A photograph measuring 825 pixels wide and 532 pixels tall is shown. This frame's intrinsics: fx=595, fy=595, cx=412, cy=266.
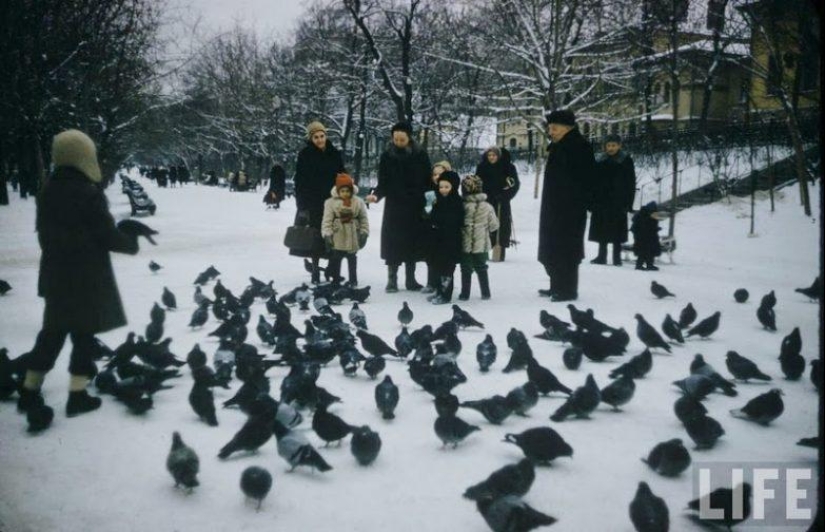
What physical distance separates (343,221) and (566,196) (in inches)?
117

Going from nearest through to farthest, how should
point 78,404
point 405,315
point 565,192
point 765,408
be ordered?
point 765,408 → point 78,404 → point 405,315 → point 565,192

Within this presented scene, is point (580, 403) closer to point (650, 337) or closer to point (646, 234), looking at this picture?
point (650, 337)

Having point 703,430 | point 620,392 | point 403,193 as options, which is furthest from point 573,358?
point 403,193

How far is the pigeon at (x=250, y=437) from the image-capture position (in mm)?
3246

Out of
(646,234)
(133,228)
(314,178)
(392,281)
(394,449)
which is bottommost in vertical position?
(394,449)

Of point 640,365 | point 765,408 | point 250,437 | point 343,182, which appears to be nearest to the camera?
point 250,437

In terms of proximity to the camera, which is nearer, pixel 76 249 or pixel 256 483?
pixel 256 483

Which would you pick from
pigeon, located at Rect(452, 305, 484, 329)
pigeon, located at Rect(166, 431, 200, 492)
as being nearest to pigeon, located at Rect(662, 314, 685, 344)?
pigeon, located at Rect(452, 305, 484, 329)

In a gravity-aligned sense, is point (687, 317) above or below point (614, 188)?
below

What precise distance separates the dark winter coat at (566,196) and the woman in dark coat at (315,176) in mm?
2989

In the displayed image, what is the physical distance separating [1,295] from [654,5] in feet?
59.0

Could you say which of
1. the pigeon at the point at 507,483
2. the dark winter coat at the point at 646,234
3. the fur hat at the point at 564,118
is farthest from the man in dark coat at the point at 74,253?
the dark winter coat at the point at 646,234

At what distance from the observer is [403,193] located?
25.8ft

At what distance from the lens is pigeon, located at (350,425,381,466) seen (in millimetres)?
3180
